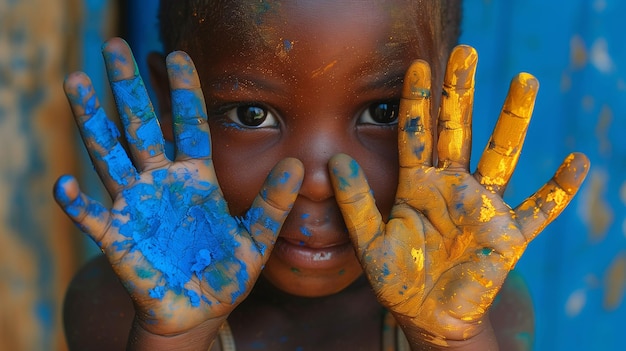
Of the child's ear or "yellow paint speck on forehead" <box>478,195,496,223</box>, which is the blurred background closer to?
the child's ear

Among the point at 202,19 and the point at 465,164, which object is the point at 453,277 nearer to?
the point at 465,164

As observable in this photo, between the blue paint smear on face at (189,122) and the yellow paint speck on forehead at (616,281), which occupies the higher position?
the blue paint smear on face at (189,122)

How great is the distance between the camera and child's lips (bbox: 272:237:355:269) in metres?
1.20

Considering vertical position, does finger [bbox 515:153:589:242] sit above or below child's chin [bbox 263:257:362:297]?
above

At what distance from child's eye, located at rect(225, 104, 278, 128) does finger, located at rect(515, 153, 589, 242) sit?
1.33 feet

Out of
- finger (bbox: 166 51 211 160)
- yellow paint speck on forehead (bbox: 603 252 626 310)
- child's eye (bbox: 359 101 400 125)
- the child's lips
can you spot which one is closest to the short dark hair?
finger (bbox: 166 51 211 160)

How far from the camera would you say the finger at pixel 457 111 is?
3.58 ft

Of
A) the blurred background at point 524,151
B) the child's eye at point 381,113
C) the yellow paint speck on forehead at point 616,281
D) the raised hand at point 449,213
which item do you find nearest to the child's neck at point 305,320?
the raised hand at point 449,213

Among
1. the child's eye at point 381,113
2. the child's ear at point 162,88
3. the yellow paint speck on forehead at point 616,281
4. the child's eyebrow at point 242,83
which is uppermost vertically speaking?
the child's eyebrow at point 242,83

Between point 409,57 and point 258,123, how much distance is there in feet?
0.85

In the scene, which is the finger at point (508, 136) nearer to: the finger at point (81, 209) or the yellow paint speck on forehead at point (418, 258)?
the yellow paint speck on forehead at point (418, 258)

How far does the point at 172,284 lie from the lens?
3.47ft

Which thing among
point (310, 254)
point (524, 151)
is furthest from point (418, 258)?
point (524, 151)

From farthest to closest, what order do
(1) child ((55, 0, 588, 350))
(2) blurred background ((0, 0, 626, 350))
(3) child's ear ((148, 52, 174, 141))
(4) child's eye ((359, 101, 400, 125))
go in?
(2) blurred background ((0, 0, 626, 350)), (3) child's ear ((148, 52, 174, 141)), (4) child's eye ((359, 101, 400, 125)), (1) child ((55, 0, 588, 350))
